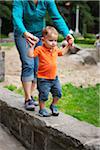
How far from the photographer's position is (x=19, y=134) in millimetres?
4258

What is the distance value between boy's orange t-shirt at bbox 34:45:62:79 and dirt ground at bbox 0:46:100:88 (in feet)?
12.2

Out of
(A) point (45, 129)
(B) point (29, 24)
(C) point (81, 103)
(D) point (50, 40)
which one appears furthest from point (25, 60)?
(C) point (81, 103)

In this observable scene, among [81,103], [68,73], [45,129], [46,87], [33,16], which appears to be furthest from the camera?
[68,73]

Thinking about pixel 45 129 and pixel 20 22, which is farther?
pixel 20 22

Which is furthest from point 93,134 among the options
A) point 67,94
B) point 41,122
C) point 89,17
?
point 89,17

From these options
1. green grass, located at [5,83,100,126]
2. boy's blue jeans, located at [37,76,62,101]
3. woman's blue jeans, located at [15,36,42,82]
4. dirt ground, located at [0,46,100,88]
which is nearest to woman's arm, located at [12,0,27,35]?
woman's blue jeans, located at [15,36,42,82]

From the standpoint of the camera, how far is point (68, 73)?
1016 centimetres

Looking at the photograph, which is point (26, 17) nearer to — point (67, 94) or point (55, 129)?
point (55, 129)

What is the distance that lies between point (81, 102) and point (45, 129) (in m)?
2.59

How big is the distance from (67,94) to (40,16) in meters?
2.89

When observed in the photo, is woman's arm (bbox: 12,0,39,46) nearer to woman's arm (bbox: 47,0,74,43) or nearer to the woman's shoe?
woman's arm (bbox: 47,0,74,43)

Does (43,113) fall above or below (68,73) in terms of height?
above

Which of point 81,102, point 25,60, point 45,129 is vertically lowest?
point 81,102

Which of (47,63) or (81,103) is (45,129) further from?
(81,103)
